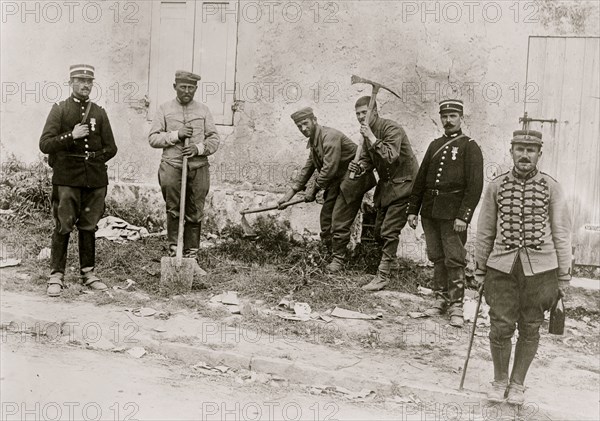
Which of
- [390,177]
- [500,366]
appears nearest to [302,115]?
[390,177]

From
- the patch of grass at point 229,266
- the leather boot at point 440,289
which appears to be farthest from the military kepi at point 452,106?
the patch of grass at point 229,266

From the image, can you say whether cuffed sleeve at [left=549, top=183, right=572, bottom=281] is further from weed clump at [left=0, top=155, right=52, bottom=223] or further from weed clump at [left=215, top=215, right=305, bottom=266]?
weed clump at [left=0, top=155, right=52, bottom=223]

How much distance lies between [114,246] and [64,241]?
148cm

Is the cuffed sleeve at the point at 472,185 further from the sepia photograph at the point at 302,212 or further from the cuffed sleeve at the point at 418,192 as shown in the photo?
the cuffed sleeve at the point at 418,192

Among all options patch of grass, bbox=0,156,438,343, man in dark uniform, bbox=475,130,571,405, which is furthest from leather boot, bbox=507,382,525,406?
patch of grass, bbox=0,156,438,343

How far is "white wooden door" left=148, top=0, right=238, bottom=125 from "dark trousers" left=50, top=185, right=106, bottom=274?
2621 millimetres

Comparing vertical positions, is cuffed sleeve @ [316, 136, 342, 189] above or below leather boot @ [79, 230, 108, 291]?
above

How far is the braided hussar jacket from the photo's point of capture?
15.3 feet

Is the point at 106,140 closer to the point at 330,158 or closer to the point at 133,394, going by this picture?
the point at 330,158

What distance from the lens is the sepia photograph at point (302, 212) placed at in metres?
4.75

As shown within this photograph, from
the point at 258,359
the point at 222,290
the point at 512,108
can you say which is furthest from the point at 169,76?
the point at 258,359

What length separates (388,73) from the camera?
8180 millimetres

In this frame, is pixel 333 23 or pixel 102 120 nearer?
pixel 102 120

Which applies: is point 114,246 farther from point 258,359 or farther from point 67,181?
point 258,359
